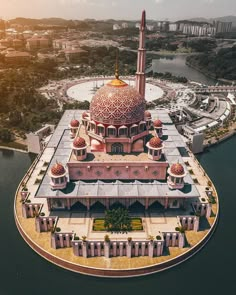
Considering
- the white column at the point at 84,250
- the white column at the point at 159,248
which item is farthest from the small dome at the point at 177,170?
the white column at the point at 84,250

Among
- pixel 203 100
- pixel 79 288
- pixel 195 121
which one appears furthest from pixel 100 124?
pixel 203 100

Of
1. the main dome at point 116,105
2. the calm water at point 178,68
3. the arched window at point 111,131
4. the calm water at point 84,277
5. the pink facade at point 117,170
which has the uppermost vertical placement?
the main dome at point 116,105

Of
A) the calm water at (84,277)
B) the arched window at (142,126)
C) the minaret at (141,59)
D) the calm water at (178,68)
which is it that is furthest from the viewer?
the calm water at (178,68)

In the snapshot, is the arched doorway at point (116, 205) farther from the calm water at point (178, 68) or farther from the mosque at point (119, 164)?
the calm water at point (178, 68)

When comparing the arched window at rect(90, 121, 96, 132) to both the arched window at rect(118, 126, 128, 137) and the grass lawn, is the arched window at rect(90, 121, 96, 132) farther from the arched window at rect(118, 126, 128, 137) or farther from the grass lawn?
the grass lawn

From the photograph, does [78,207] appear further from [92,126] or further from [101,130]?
[92,126]

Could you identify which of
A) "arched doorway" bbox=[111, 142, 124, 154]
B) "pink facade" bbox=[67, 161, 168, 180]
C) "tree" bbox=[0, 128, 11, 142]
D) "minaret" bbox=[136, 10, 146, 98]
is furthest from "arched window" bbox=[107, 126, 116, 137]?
"tree" bbox=[0, 128, 11, 142]

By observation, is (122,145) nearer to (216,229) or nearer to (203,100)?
(216,229)
